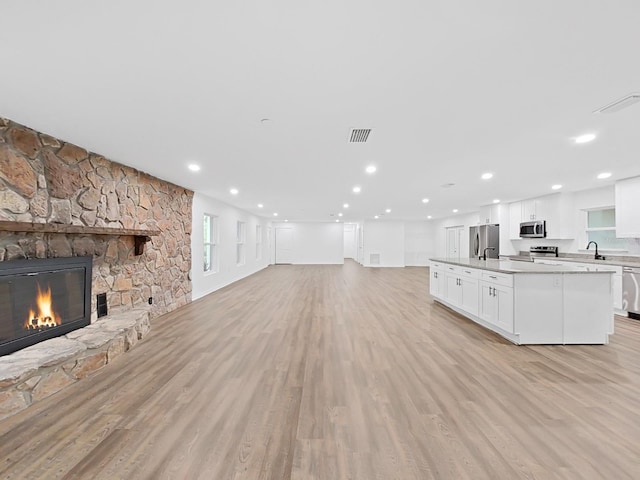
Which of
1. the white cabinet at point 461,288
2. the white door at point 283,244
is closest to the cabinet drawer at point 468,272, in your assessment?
the white cabinet at point 461,288

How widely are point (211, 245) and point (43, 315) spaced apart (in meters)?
4.42

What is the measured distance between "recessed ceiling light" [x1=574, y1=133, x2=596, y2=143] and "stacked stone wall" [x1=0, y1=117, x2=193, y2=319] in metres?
5.45

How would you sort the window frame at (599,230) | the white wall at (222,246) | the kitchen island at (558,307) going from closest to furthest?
the kitchen island at (558,307) < the window frame at (599,230) < the white wall at (222,246)

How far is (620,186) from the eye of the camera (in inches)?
197

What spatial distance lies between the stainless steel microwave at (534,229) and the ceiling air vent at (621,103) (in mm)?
5219

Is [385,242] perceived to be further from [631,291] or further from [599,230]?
[631,291]

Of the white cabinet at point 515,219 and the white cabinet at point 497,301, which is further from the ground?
the white cabinet at point 515,219

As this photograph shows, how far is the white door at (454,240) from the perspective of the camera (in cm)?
1181

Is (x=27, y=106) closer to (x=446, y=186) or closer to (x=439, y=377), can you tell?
(x=439, y=377)

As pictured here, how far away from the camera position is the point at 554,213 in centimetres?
639

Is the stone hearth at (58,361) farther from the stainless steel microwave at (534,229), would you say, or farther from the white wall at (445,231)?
the white wall at (445,231)

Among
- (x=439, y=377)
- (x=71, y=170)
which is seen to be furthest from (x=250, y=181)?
(x=439, y=377)

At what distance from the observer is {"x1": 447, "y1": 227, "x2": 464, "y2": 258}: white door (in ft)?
38.8

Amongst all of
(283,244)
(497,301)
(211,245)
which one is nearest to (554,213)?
(497,301)
